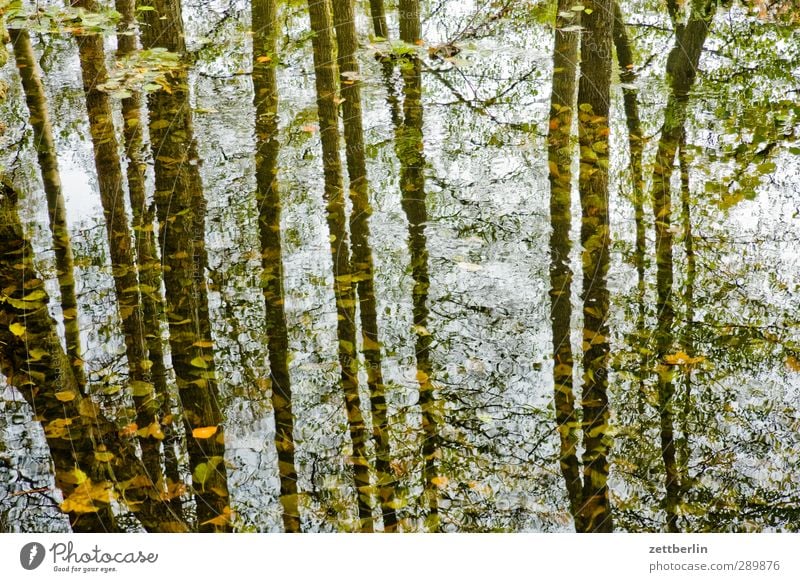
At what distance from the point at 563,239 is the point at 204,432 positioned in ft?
6.95

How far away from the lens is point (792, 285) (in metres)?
3.81

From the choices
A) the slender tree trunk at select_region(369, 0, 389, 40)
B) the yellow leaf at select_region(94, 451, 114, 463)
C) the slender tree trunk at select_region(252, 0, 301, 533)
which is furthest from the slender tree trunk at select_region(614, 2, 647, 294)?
the yellow leaf at select_region(94, 451, 114, 463)

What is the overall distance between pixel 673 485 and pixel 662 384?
0.48 meters

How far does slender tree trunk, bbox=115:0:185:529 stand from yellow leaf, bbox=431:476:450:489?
100cm

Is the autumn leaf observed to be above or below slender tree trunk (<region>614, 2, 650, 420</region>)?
below

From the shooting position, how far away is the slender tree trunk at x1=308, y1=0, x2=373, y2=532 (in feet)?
10.2

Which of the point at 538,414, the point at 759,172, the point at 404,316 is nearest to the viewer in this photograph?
the point at 538,414

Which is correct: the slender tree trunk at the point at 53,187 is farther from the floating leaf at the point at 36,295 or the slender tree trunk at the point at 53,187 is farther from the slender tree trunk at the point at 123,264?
the slender tree trunk at the point at 123,264

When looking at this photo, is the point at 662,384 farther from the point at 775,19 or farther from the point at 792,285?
the point at 775,19

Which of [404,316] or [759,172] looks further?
[759,172]

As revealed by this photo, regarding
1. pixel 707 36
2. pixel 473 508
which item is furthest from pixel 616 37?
pixel 473 508

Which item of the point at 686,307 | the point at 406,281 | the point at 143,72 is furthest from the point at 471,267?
the point at 143,72

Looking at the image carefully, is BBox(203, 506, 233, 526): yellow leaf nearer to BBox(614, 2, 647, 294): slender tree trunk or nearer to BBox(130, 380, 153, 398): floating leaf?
BBox(130, 380, 153, 398): floating leaf
